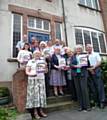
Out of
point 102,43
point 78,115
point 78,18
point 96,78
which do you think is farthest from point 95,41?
point 78,115

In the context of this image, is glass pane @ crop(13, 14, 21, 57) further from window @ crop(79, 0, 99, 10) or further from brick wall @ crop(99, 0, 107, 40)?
brick wall @ crop(99, 0, 107, 40)

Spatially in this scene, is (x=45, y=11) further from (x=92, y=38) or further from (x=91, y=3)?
(x=91, y=3)

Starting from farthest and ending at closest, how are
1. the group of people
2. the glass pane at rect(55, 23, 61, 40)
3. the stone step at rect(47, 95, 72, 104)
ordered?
the glass pane at rect(55, 23, 61, 40) → the stone step at rect(47, 95, 72, 104) → the group of people

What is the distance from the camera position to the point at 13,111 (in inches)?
266

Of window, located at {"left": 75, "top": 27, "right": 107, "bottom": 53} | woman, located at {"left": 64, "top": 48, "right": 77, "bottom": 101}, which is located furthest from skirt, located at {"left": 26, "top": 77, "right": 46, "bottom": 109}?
window, located at {"left": 75, "top": 27, "right": 107, "bottom": 53}

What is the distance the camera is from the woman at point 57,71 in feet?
24.4

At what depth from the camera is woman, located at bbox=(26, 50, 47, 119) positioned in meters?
6.18

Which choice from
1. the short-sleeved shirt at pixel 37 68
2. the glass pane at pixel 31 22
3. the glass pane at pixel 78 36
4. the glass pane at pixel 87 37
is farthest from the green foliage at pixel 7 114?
the glass pane at pixel 87 37

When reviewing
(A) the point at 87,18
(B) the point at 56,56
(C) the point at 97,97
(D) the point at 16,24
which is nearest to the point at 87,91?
(C) the point at 97,97

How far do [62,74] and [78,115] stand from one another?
6.33ft

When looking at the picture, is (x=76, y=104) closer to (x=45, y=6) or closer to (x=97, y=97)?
(x=97, y=97)

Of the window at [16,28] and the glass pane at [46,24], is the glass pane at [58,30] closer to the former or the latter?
the glass pane at [46,24]

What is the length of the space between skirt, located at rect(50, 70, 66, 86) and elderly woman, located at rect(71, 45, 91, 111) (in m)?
0.53

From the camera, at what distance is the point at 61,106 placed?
7.07 meters
